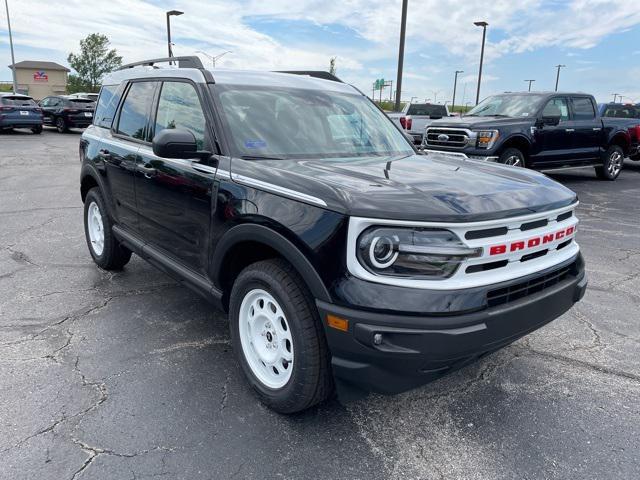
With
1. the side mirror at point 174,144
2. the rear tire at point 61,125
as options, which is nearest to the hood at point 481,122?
the side mirror at point 174,144

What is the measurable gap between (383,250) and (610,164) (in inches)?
485

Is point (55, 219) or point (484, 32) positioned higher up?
point (484, 32)

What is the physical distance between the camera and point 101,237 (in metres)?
5.07

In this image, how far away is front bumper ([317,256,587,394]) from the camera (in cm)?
219

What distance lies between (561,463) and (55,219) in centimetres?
694

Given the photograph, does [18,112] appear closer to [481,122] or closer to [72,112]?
[72,112]

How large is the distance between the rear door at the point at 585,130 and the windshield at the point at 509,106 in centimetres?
127

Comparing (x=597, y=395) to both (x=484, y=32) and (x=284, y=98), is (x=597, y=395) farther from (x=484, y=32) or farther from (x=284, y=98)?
(x=484, y=32)

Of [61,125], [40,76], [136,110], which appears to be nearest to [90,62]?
[40,76]

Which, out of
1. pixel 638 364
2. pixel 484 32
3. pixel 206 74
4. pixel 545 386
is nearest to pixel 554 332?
pixel 638 364

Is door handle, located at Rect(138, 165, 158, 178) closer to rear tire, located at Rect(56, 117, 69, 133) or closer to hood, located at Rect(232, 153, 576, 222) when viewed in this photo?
hood, located at Rect(232, 153, 576, 222)

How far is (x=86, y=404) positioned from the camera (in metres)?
2.87

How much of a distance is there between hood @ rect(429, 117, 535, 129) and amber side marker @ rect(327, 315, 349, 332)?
817 cm

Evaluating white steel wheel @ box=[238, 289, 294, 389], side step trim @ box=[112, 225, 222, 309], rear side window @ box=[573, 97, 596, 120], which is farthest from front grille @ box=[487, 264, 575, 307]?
rear side window @ box=[573, 97, 596, 120]
